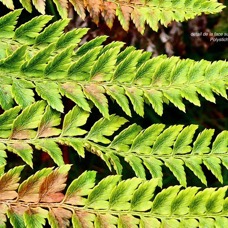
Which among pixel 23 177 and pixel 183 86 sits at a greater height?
pixel 183 86

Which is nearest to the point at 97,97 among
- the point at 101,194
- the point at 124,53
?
the point at 124,53

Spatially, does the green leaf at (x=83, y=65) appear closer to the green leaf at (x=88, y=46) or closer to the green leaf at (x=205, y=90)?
the green leaf at (x=88, y=46)

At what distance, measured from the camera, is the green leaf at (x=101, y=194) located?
46.9 inches

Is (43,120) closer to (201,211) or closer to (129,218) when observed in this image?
(129,218)

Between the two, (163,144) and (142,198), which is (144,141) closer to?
(163,144)

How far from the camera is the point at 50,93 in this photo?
1.24 meters

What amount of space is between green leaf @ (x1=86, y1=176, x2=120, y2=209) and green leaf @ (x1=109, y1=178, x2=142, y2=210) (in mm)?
14

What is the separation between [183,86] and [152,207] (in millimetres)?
358

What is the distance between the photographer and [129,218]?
1.19 metres

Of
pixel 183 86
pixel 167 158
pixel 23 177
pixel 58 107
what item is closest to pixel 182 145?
pixel 167 158

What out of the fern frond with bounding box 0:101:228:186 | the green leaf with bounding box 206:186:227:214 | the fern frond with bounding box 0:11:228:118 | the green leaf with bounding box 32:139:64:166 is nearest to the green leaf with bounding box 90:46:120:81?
the fern frond with bounding box 0:11:228:118

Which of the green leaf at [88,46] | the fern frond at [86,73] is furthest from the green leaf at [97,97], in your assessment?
the green leaf at [88,46]

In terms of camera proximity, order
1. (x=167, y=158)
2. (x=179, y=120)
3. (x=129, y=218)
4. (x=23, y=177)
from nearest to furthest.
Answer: (x=129, y=218)
(x=167, y=158)
(x=23, y=177)
(x=179, y=120)

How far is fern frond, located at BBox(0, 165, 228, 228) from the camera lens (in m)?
1.17
